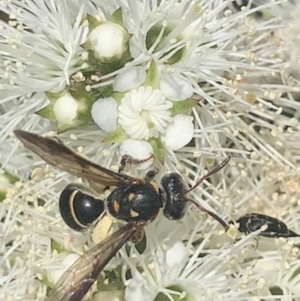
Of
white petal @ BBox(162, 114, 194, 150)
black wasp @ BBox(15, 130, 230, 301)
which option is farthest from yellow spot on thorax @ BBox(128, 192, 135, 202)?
white petal @ BBox(162, 114, 194, 150)

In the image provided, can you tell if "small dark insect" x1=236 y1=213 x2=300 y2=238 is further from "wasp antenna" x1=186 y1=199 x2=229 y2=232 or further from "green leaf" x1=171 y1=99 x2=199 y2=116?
"green leaf" x1=171 y1=99 x2=199 y2=116

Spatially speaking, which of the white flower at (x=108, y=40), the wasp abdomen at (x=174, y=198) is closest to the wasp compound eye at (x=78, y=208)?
the wasp abdomen at (x=174, y=198)

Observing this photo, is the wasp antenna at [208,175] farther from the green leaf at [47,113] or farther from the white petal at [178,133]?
the green leaf at [47,113]

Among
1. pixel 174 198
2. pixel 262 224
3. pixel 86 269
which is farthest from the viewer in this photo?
pixel 262 224

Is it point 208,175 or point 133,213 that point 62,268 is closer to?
point 133,213

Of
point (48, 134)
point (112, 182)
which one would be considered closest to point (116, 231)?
point (112, 182)

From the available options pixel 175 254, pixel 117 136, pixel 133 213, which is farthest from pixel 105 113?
pixel 175 254

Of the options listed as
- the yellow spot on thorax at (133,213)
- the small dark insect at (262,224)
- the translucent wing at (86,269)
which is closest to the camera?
the translucent wing at (86,269)
